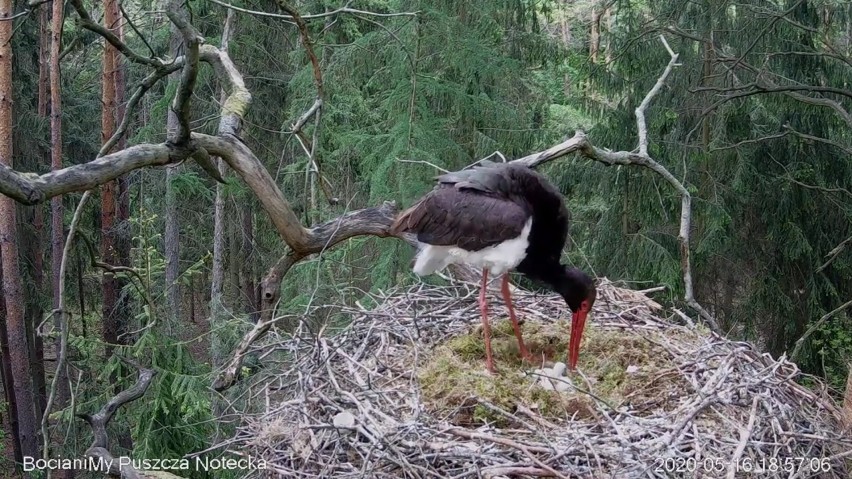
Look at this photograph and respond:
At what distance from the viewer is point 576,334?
4812mm

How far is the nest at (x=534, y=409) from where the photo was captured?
3.50m

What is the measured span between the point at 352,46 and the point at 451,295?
3103 millimetres

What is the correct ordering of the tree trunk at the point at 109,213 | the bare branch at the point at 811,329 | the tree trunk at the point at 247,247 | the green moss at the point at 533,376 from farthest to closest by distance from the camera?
1. the tree trunk at the point at 247,247
2. the tree trunk at the point at 109,213
3. the bare branch at the point at 811,329
4. the green moss at the point at 533,376

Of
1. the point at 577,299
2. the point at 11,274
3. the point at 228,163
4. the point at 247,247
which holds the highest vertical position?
the point at 228,163

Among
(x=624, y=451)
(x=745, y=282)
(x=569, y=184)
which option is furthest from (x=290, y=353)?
(x=745, y=282)

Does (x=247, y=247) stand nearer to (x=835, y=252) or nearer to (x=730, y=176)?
(x=730, y=176)

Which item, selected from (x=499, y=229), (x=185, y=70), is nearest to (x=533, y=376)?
(x=499, y=229)

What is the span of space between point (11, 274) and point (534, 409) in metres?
8.10

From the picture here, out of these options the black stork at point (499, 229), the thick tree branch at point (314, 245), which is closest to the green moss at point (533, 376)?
the black stork at point (499, 229)

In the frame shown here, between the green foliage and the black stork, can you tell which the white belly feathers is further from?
the green foliage

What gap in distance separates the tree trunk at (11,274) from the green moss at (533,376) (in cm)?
648

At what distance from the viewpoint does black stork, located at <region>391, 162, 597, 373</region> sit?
15.1ft

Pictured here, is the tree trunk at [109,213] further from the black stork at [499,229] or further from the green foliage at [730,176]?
the black stork at [499,229]

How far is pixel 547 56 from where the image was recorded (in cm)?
966
